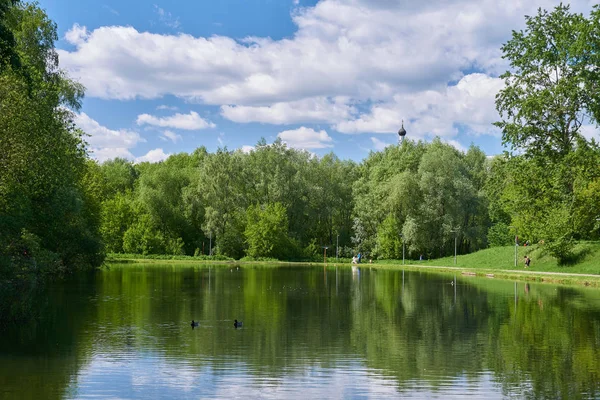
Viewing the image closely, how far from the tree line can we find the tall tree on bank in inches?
4.7

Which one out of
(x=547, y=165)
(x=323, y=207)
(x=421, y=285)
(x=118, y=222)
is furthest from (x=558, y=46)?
(x=118, y=222)

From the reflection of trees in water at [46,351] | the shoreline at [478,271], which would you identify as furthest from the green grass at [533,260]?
the reflection of trees in water at [46,351]

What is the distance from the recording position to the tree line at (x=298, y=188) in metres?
27.5

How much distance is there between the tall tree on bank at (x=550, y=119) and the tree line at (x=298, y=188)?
120mm

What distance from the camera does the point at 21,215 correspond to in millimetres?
25141

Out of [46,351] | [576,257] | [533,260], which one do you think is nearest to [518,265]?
[533,260]

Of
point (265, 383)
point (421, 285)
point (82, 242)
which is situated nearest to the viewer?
point (265, 383)

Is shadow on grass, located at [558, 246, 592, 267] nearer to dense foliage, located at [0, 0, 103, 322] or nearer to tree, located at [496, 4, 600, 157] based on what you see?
tree, located at [496, 4, 600, 157]

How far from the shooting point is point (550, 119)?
52.9 meters

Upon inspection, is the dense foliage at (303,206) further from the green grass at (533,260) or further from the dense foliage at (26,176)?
the dense foliage at (26,176)

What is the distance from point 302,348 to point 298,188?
76081 mm

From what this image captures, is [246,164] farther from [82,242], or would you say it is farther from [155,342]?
[155,342]

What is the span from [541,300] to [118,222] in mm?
72501

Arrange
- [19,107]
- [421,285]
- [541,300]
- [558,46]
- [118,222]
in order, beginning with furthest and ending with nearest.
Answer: [118,222]
[558,46]
[421,285]
[541,300]
[19,107]
